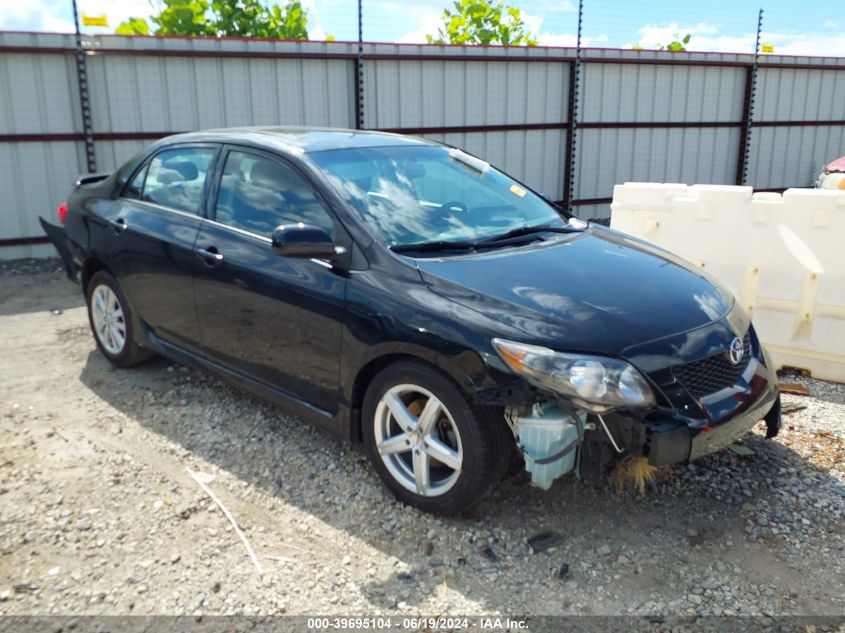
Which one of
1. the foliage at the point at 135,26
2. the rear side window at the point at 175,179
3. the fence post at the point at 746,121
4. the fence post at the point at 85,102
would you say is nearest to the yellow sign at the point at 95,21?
the fence post at the point at 85,102

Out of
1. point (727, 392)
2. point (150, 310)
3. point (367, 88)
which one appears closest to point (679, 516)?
point (727, 392)

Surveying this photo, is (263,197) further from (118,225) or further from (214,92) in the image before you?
(214,92)

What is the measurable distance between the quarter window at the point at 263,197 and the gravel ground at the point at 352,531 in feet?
3.85

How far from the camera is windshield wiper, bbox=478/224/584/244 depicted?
387 cm

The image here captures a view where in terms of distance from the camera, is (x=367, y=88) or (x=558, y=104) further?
(x=558, y=104)

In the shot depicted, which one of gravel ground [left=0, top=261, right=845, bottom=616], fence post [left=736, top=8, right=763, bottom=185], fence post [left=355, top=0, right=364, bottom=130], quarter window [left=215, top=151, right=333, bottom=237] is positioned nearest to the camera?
gravel ground [left=0, top=261, right=845, bottom=616]

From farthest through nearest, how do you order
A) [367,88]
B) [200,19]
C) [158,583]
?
[200,19], [367,88], [158,583]

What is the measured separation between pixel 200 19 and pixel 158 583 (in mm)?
25927

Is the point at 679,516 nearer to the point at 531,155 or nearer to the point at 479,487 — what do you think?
the point at 479,487

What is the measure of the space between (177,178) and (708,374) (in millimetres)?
3257

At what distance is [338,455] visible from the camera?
407cm

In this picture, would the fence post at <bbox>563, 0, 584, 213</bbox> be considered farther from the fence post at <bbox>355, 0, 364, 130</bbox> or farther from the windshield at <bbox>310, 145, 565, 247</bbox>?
the windshield at <bbox>310, 145, 565, 247</bbox>

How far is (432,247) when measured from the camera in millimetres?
3639

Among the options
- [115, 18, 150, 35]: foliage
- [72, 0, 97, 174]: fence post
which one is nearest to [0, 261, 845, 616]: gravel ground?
[72, 0, 97, 174]: fence post
